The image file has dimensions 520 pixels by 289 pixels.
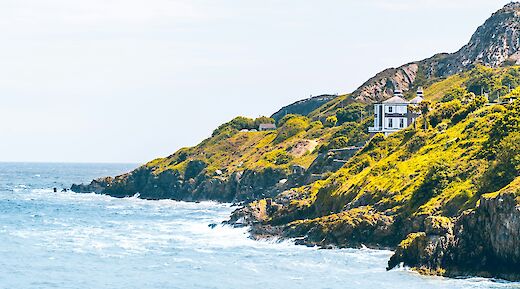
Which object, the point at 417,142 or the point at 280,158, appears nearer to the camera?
the point at 417,142

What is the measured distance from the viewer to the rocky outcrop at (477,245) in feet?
254

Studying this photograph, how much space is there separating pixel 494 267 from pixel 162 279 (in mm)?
29505

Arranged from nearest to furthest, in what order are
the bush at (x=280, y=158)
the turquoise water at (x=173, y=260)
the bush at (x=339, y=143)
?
the turquoise water at (x=173, y=260), the bush at (x=339, y=143), the bush at (x=280, y=158)

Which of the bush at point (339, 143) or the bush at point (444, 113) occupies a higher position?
the bush at point (444, 113)

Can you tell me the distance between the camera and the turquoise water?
81875 millimetres

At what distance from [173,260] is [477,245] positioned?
32.4 m

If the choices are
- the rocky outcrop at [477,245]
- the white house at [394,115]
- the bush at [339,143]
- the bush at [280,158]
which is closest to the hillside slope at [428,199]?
the rocky outcrop at [477,245]

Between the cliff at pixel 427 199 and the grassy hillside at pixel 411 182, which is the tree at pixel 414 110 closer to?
the cliff at pixel 427 199

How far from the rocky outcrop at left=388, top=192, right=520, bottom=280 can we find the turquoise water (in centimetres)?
219

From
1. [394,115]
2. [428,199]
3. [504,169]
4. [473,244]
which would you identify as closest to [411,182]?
[428,199]

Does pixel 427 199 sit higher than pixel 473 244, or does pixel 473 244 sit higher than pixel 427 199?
pixel 427 199

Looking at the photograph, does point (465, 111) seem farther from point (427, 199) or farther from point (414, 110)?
point (427, 199)

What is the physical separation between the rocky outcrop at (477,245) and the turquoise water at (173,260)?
2187 millimetres

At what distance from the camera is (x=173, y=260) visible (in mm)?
96625
